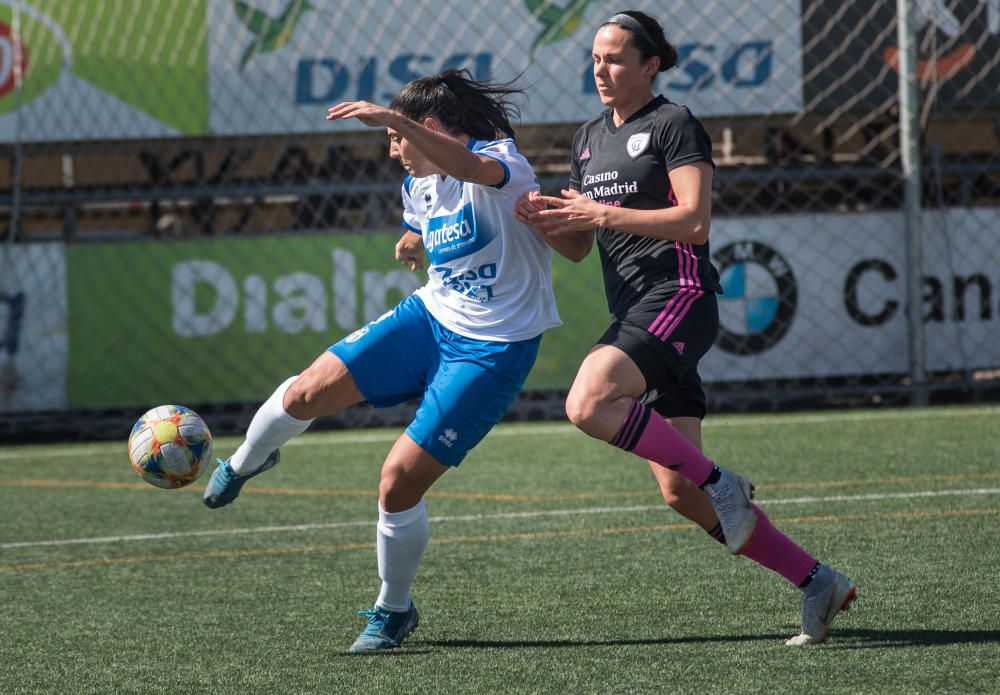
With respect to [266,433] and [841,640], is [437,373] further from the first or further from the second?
[841,640]

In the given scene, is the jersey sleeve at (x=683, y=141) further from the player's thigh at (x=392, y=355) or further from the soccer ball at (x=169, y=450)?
the soccer ball at (x=169, y=450)

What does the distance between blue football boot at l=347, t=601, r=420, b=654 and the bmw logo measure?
237 inches

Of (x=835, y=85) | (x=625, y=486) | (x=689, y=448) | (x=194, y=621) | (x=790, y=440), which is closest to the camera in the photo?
(x=689, y=448)

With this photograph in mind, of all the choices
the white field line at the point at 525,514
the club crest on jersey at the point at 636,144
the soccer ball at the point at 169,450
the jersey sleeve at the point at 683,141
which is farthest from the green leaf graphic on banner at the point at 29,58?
the jersey sleeve at the point at 683,141

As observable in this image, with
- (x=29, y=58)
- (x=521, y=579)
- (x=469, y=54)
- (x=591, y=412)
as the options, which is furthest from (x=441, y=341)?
(x=29, y=58)

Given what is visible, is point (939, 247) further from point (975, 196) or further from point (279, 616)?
point (279, 616)

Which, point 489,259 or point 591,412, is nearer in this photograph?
point 591,412

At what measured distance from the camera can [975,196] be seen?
10.3 meters

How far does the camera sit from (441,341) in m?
4.44

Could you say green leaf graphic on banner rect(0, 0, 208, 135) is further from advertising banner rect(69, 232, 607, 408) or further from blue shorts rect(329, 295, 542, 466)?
blue shorts rect(329, 295, 542, 466)

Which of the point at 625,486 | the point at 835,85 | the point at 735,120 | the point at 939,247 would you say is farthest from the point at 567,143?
the point at 625,486

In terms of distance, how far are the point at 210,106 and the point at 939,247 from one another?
5176 millimetres

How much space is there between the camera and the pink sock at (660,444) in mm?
4086

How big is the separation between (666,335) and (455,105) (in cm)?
96
